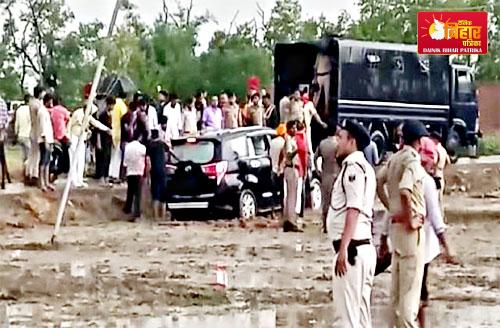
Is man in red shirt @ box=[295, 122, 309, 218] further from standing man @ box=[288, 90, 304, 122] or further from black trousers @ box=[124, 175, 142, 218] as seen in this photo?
standing man @ box=[288, 90, 304, 122]

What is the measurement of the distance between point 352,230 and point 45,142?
17.4m

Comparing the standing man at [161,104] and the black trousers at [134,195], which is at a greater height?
the standing man at [161,104]

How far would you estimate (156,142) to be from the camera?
26.4 meters

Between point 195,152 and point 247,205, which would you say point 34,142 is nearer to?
point 195,152

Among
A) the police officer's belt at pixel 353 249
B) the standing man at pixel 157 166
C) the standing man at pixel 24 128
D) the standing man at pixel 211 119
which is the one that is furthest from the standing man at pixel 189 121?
the police officer's belt at pixel 353 249

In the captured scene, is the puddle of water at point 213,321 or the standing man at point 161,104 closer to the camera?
the puddle of water at point 213,321

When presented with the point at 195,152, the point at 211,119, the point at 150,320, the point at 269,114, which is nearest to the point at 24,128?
the point at 195,152

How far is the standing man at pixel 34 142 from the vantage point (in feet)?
89.9

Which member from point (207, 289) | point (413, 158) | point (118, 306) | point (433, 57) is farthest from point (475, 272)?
point (433, 57)

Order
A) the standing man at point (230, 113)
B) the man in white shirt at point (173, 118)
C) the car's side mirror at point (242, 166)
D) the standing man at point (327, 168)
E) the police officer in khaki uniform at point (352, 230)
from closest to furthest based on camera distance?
the police officer in khaki uniform at point (352, 230), the standing man at point (327, 168), the car's side mirror at point (242, 166), the man in white shirt at point (173, 118), the standing man at point (230, 113)

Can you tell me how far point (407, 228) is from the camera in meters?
12.3

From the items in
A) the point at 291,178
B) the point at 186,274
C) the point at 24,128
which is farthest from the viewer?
the point at 24,128

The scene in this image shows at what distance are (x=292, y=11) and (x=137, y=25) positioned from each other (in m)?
8.65

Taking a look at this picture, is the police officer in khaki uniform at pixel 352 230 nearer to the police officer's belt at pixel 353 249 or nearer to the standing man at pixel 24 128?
the police officer's belt at pixel 353 249
